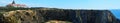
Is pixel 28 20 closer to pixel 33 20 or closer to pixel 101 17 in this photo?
pixel 33 20

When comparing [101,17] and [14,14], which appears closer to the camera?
[14,14]

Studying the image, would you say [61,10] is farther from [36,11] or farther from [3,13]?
[3,13]

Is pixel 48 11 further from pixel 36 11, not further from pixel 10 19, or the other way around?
pixel 10 19

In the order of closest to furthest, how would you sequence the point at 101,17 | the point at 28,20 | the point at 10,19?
the point at 10,19, the point at 28,20, the point at 101,17

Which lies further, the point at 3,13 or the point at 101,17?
the point at 101,17

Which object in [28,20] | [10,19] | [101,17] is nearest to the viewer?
[10,19]

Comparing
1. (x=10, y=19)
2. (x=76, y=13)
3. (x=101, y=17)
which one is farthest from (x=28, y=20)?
(x=101, y=17)

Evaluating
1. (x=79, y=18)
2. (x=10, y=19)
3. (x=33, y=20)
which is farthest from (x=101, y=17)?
(x=10, y=19)

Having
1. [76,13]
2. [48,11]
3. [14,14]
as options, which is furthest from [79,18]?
[14,14]
